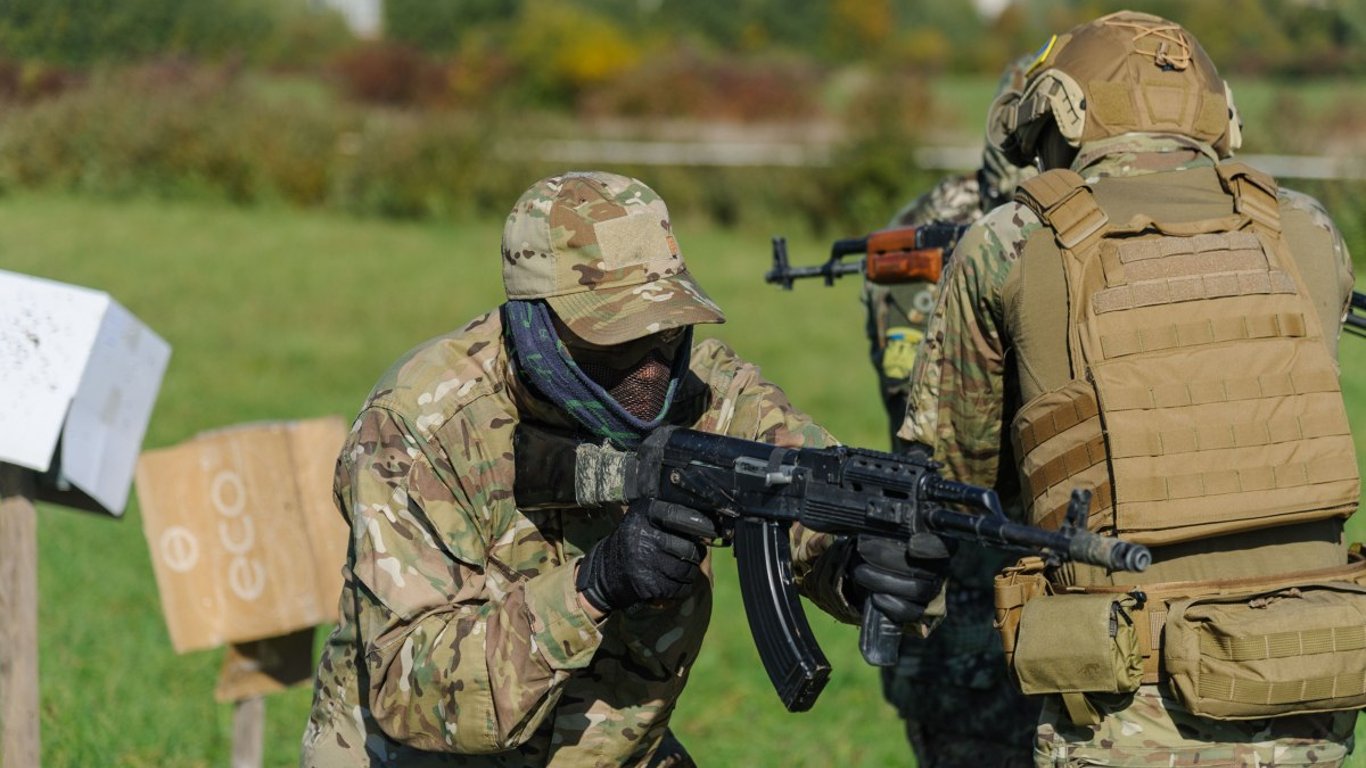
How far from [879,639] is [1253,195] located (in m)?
1.30

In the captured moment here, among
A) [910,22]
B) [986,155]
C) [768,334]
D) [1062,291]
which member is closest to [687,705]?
[986,155]

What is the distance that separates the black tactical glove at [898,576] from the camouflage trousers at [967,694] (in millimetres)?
1851

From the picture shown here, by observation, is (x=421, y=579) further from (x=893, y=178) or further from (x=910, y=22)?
(x=910, y=22)

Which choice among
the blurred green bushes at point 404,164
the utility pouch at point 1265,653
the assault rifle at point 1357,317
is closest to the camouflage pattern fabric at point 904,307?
the assault rifle at point 1357,317

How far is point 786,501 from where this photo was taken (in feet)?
10.7

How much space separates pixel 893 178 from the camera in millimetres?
21688

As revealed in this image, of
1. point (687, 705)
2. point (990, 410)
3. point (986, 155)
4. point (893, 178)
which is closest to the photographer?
point (990, 410)

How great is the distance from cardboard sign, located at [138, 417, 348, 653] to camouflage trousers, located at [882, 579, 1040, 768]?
1.85 m

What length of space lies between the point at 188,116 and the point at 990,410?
17.9 metres

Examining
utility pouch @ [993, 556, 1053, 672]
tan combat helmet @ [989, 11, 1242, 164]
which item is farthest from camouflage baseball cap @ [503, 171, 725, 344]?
tan combat helmet @ [989, 11, 1242, 164]

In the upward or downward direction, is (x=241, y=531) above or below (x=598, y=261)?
below

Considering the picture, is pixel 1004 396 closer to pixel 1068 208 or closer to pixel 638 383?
pixel 1068 208

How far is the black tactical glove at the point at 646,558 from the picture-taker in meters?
3.18

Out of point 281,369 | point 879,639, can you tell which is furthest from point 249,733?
point 281,369
